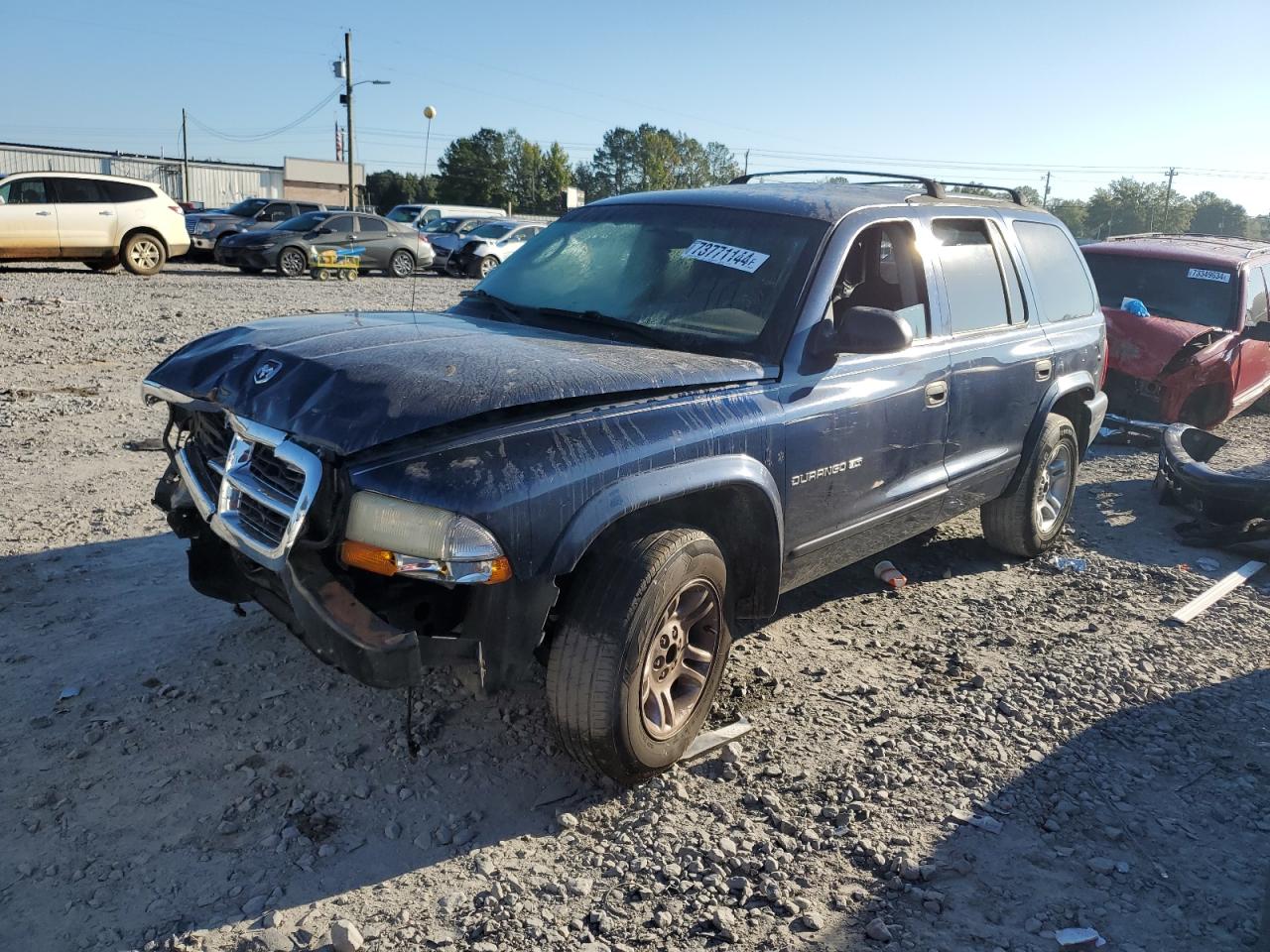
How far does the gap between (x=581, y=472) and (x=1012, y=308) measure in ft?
10.1

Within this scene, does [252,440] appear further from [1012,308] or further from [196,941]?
[1012,308]

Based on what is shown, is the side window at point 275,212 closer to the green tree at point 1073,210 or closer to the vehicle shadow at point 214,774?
the vehicle shadow at point 214,774

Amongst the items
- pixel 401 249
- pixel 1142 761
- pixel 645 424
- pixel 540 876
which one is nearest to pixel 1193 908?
pixel 1142 761

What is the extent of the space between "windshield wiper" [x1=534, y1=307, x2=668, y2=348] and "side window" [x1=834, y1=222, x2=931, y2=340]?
92 centimetres

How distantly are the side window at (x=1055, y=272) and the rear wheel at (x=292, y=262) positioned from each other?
1713 centimetres

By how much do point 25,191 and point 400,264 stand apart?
734cm

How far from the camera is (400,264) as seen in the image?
2198 centimetres

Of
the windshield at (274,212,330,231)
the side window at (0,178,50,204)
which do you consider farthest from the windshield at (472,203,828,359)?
the windshield at (274,212,330,231)

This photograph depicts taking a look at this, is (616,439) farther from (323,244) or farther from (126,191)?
(323,244)

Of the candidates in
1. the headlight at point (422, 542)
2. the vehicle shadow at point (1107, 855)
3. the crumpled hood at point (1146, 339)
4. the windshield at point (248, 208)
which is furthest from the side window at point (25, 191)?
the vehicle shadow at point (1107, 855)

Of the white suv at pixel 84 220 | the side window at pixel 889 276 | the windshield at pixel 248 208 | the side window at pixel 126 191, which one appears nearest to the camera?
the side window at pixel 889 276

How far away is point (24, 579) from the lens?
4.37m

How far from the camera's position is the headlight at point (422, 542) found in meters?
2.56

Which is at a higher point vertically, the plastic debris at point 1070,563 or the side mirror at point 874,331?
the side mirror at point 874,331
